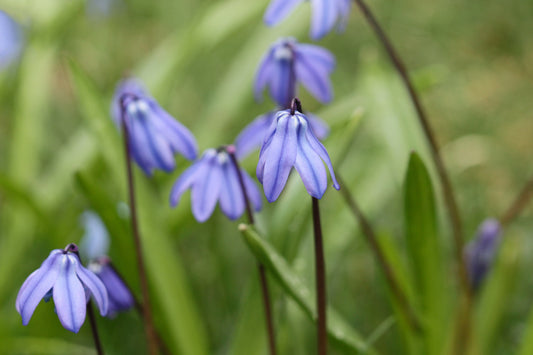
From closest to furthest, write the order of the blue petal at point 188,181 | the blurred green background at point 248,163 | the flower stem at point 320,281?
1. the flower stem at point 320,281
2. the blue petal at point 188,181
3. the blurred green background at point 248,163

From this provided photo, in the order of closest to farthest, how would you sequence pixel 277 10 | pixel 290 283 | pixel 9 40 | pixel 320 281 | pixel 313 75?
pixel 320 281, pixel 290 283, pixel 277 10, pixel 313 75, pixel 9 40

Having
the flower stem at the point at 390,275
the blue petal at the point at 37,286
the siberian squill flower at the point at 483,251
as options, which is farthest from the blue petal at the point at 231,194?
the siberian squill flower at the point at 483,251

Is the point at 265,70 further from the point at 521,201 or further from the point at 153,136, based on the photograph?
the point at 521,201

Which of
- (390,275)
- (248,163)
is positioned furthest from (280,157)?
(248,163)

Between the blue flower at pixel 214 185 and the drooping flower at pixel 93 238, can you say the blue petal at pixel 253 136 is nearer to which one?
the blue flower at pixel 214 185

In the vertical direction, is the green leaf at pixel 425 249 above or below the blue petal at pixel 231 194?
below

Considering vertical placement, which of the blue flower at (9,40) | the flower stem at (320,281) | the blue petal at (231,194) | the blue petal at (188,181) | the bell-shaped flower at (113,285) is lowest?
the flower stem at (320,281)

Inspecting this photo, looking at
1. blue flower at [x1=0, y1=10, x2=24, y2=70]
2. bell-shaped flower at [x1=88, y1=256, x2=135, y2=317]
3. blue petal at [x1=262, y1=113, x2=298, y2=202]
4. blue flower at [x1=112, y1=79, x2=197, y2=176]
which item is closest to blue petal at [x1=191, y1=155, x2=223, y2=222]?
blue flower at [x1=112, y1=79, x2=197, y2=176]

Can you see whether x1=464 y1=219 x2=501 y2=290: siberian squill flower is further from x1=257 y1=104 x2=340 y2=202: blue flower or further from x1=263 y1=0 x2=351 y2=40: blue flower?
x1=257 y1=104 x2=340 y2=202: blue flower
